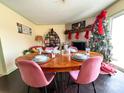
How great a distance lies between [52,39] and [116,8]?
4529mm

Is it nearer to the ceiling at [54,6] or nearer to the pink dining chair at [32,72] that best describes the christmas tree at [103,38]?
the ceiling at [54,6]

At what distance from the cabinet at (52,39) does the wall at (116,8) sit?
12.8ft

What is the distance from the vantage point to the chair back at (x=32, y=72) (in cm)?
135

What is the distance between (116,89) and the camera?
217cm

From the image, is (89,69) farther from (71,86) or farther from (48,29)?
(48,29)

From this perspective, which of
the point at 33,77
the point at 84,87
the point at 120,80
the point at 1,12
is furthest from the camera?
the point at 1,12

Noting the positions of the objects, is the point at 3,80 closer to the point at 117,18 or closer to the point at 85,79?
the point at 85,79

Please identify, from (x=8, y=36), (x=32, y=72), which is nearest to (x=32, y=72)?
(x=32, y=72)

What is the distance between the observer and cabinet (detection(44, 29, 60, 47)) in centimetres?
698

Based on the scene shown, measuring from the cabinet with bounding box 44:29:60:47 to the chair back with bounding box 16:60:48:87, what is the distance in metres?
5.57

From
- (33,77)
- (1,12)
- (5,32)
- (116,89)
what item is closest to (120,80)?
(116,89)

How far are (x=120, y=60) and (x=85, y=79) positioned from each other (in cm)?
314

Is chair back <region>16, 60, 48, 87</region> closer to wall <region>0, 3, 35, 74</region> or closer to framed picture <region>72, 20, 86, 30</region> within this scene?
wall <region>0, 3, 35, 74</region>

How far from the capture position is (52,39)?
708 centimetres
